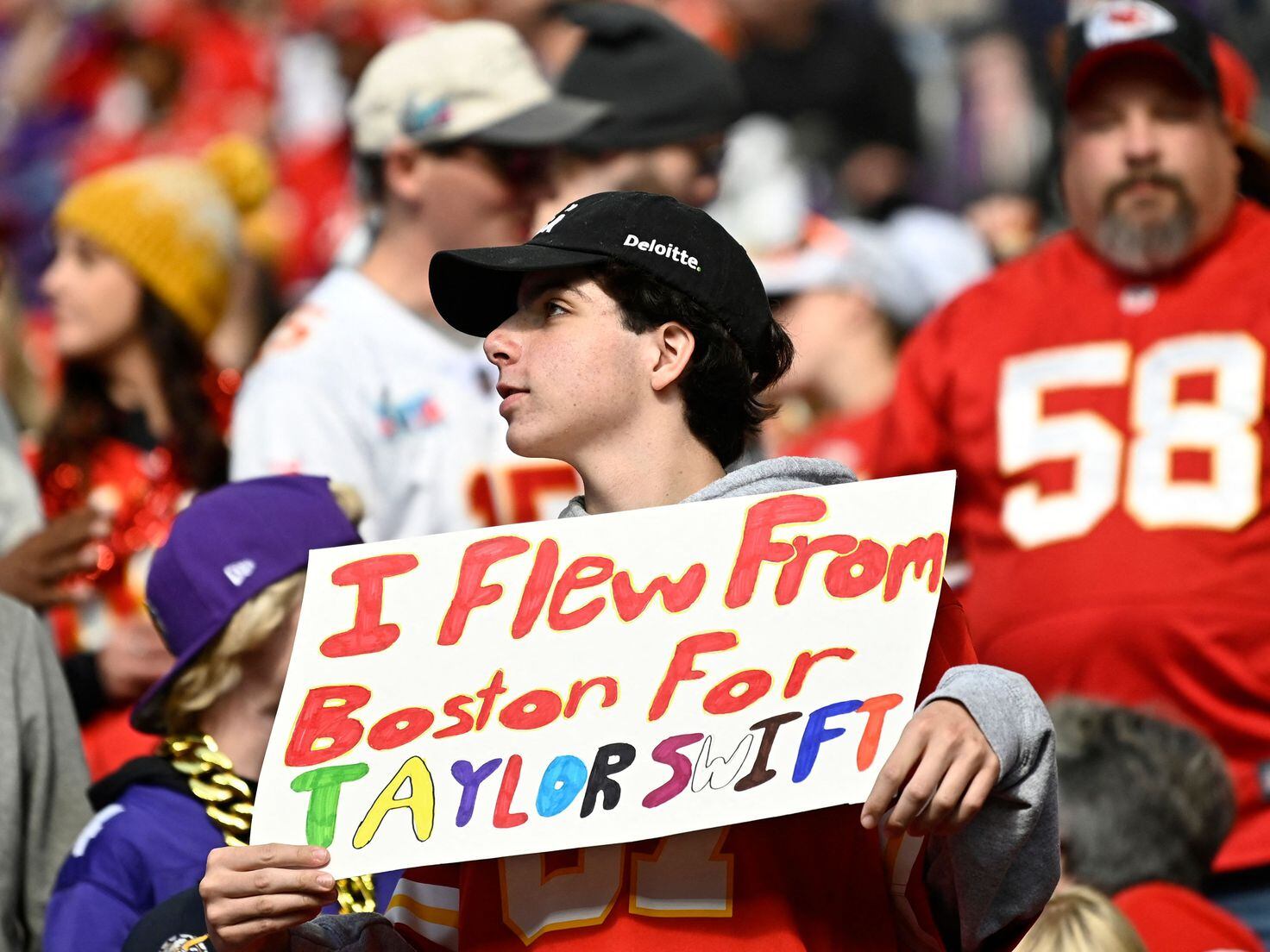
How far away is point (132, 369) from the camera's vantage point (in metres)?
5.27

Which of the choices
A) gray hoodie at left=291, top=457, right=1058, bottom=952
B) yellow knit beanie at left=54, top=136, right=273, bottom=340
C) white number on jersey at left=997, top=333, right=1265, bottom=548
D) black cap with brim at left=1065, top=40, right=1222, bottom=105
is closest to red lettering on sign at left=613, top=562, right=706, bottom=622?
gray hoodie at left=291, top=457, right=1058, bottom=952

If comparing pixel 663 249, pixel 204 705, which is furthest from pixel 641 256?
pixel 204 705

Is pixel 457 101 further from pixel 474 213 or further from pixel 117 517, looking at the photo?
pixel 117 517

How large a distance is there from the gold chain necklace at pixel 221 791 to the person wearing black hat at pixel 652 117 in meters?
2.35

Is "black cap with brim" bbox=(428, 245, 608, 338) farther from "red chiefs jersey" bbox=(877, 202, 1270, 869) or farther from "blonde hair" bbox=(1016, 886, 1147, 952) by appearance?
"red chiefs jersey" bbox=(877, 202, 1270, 869)

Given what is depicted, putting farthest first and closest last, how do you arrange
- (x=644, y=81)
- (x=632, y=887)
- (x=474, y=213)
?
(x=644, y=81) < (x=474, y=213) < (x=632, y=887)

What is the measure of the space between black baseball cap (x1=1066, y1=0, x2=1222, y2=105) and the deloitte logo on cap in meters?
2.44

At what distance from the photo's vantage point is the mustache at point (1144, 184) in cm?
477

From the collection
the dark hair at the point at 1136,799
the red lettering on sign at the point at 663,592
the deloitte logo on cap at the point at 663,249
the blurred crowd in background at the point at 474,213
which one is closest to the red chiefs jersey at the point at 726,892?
the red lettering on sign at the point at 663,592

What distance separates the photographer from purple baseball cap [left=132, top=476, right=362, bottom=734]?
132 inches

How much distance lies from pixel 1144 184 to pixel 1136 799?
154 cm

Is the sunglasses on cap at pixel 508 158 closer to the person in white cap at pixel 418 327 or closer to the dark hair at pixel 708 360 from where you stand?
the person in white cap at pixel 418 327

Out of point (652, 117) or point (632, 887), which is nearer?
point (632, 887)

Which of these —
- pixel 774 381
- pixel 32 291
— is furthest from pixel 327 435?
pixel 32 291
